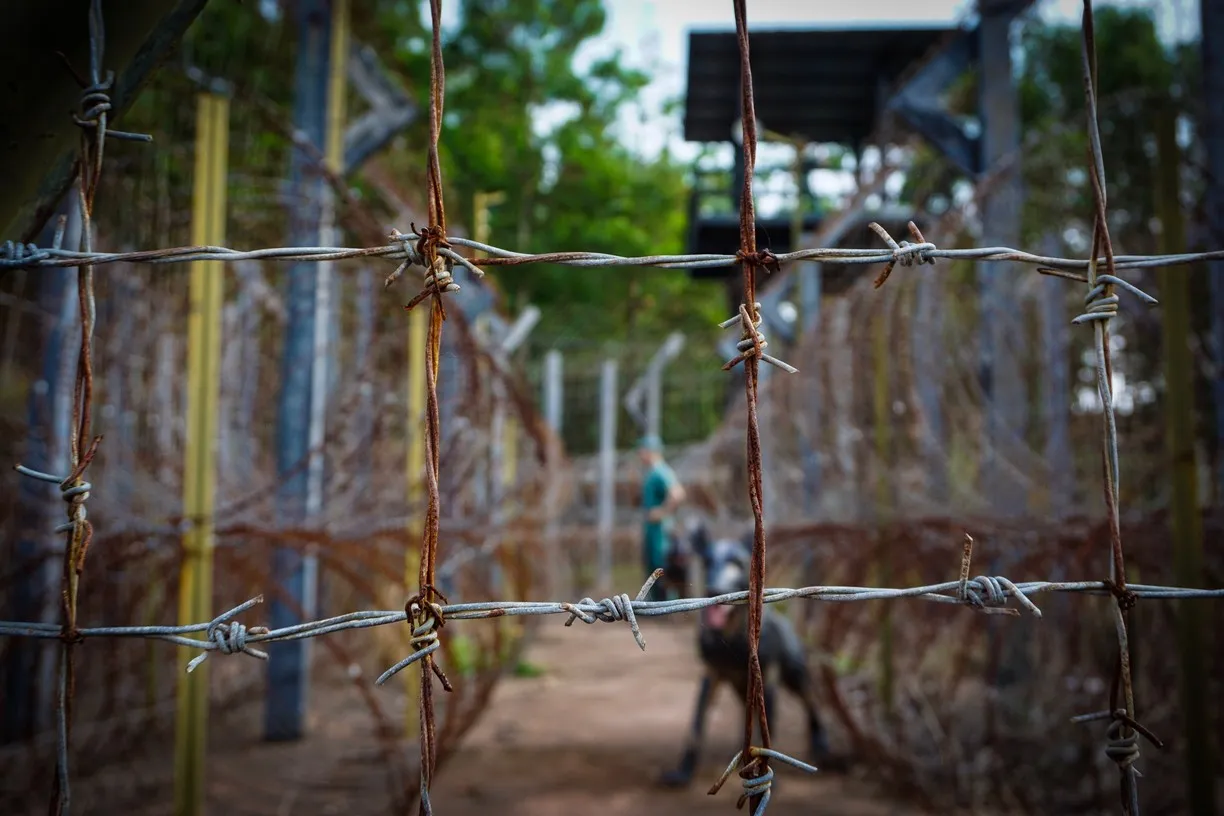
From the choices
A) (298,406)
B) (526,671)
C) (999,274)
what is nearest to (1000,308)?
(999,274)

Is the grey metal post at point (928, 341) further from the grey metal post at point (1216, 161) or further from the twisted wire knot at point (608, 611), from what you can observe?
the twisted wire knot at point (608, 611)

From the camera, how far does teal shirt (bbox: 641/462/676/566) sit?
9297 mm

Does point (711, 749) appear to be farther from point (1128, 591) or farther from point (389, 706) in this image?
point (1128, 591)

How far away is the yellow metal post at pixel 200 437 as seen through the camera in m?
2.65

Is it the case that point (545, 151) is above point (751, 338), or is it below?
above

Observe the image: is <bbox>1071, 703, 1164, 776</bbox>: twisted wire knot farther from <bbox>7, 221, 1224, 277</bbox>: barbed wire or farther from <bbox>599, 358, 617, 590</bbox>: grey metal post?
<bbox>599, 358, 617, 590</bbox>: grey metal post

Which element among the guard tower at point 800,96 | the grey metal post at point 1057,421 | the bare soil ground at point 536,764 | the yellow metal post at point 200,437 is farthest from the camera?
the guard tower at point 800,96

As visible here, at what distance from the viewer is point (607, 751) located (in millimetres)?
5785

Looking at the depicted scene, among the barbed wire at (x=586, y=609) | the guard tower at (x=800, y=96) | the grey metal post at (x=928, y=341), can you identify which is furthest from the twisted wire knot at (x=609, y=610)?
the guard tower at (x=800, y=96)

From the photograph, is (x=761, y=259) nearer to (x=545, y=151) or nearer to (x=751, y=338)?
(x=751, y=338)

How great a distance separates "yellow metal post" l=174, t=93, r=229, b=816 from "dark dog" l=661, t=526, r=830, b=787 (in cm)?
272

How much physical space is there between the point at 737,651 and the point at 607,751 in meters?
1.47

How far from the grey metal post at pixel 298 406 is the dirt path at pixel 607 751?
3.45 ft

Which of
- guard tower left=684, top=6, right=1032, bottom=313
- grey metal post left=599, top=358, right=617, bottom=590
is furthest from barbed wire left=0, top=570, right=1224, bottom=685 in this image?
grey metal post left=599, top=358, right=617, bottom=590
